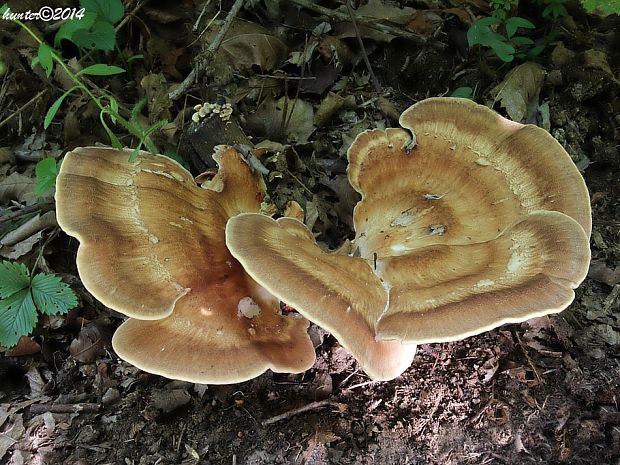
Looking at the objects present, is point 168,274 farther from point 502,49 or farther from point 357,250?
point 502,49

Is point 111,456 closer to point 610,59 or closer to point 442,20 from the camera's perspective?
point 442,20

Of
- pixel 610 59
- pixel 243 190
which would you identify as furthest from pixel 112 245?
pixel 610 59

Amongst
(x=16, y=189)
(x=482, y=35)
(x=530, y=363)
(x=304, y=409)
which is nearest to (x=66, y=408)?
(x=304, y=409)

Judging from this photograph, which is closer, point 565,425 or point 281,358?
point 281,358

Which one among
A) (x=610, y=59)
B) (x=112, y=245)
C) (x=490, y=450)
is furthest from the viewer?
(x=610, y=59)

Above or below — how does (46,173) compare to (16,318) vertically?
above

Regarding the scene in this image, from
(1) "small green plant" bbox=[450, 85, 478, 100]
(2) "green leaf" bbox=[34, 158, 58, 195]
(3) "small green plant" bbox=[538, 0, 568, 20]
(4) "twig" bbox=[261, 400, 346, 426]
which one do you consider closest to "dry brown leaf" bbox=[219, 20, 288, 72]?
(1) "small green plant" bbox=[450, 85, 478, 100]

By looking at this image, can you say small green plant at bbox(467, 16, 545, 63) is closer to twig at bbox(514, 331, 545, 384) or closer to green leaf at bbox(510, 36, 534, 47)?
green leaf at bbox(510, 36, 534, 47)
